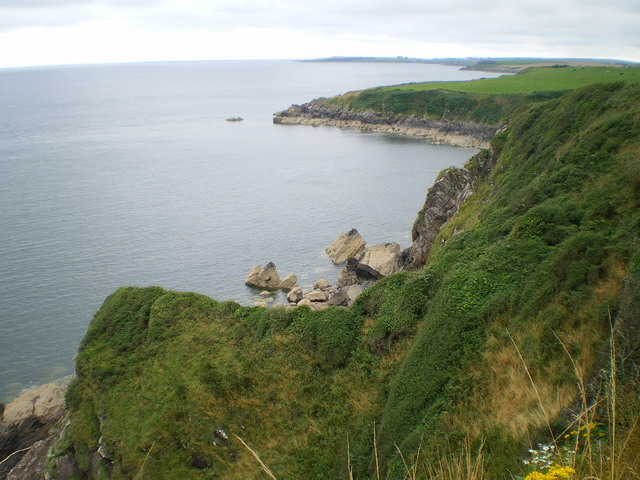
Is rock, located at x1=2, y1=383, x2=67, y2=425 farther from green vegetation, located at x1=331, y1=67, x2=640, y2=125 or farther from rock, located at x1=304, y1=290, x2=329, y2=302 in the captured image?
green vegetation, located at x1=331, y1=67, x2=640, y2=125

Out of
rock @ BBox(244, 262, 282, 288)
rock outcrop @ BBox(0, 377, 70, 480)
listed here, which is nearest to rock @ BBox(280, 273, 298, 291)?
rock @ BBox(244, 262, 282, 288)

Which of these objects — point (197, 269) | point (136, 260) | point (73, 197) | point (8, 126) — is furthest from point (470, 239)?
point (8, 126)

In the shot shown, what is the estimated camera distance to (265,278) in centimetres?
4306

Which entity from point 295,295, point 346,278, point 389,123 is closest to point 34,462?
point 295,295

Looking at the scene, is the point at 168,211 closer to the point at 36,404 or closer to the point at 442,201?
the point at 442,201

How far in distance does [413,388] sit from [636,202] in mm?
11074

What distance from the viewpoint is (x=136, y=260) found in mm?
46781

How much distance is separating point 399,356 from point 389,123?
356ft

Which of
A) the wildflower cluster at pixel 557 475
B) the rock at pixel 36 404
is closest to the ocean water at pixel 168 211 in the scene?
the rock at pixel 36 404

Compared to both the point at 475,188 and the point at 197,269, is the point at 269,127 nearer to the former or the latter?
the point at 197,269

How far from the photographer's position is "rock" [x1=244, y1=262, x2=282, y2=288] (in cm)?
4297

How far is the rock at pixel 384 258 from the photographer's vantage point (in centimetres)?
4050

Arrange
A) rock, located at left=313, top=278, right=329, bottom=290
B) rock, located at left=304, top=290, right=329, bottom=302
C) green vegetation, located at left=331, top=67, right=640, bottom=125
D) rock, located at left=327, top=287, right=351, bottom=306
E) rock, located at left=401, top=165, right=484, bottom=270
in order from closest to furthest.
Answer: rock, located at left=327, top=287, right=351, bottom=306 < rock, located at left=401, top=165, right=484, bottom=270 < rock, located at left=304, top=290, right=329, bottom=302 < rock, located at left=313, top=278, right=329, bottom=290 < green vegetation, located at left=331, top=67, right=640, bottom=125

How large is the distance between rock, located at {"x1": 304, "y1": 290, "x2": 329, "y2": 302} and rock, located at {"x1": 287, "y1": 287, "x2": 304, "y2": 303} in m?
0.69
